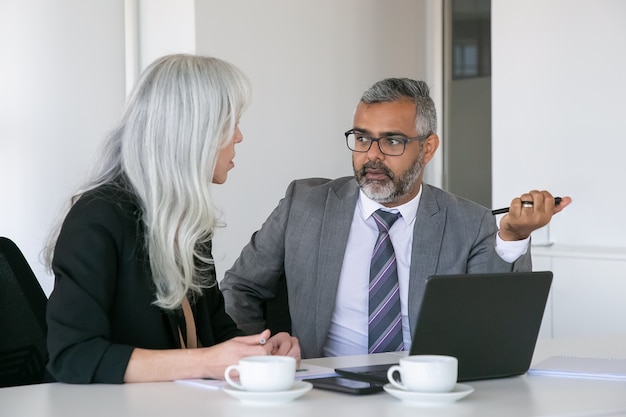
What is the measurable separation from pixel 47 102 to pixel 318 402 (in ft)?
9.06

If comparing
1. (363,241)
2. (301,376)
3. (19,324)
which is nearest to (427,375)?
(301,376)

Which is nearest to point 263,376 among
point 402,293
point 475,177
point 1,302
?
point 1,302

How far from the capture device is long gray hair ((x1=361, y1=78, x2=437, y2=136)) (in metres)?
2.99

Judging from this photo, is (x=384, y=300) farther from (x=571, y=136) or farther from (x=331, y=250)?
(x=571, y=136)

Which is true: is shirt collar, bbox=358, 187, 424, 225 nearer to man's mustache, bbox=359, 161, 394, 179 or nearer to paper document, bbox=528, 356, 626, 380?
man's mustache, bbox=359, 161, 394, 179

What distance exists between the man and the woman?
66 cm

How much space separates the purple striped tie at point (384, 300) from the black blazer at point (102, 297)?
78cm

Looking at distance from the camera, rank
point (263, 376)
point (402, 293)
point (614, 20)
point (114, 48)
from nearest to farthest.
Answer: point (263, 376)
point (402, 293)
point (614, 20)
point (114, 48)

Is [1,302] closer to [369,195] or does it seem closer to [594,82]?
[369,195]

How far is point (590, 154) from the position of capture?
13.3 feet

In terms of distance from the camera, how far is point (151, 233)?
2.03 meters

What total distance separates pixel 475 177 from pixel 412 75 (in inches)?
26.3

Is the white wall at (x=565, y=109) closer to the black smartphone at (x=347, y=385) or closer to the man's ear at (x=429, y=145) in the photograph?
the man's ear at (x=429, y=145)

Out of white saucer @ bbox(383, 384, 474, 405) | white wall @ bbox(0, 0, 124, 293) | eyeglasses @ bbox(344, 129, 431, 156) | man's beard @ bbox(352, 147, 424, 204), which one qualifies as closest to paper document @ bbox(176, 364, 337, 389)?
white saucer @ bbox(383, 384, 474, 405)
